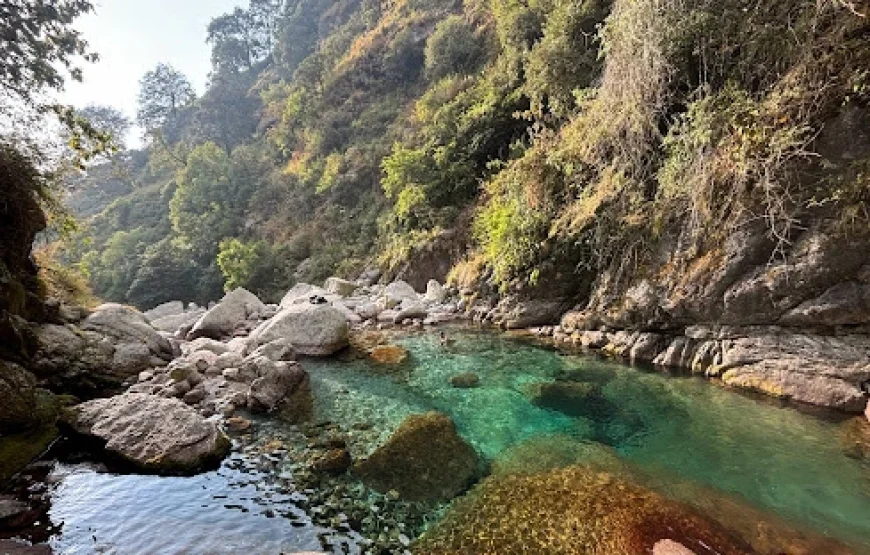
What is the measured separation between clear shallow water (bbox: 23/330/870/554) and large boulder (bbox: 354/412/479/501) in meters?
0.46

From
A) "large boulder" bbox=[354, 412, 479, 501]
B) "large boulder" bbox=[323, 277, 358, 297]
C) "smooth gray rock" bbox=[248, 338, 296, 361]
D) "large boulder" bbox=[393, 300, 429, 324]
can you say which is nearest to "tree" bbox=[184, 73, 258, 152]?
"large boulder" bbox=[323, 277, 358, 297]

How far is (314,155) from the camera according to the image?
35.0 metres

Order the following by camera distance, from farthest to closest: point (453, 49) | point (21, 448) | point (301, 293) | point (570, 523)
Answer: point (453, 49) < point (301, 293) < point (21, 448) < point (570, 523)

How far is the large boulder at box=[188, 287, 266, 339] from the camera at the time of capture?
46.1ft

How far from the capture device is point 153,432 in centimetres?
602

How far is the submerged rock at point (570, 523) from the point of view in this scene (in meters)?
3.95

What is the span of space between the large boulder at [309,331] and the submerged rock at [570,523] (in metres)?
7.05

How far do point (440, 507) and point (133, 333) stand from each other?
914 cm

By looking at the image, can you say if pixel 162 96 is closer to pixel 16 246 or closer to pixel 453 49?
pixel 453 49

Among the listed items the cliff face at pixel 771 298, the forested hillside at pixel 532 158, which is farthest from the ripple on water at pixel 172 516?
the forested hillside at pixel 532 158

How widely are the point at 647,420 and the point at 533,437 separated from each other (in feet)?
5.71

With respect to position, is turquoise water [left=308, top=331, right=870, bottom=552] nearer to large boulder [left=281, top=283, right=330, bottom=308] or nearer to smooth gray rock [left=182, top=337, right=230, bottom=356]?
smooth gray rock [left=182, top=337, right=230, bottom=356]

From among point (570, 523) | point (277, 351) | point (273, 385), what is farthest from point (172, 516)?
point (277, 351)

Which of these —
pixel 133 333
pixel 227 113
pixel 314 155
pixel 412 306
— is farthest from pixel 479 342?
pixel 227 113
